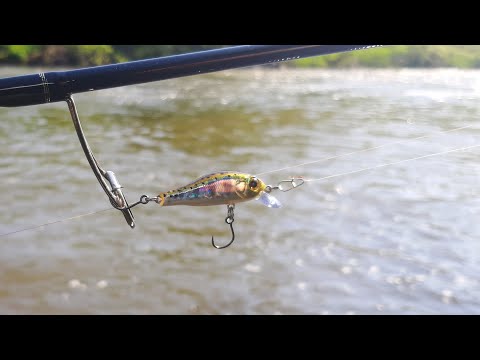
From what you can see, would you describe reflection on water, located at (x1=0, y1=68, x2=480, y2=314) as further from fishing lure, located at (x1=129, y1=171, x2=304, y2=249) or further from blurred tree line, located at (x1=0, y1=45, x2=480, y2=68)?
blurred tree line, located at (x1=0, y1=45, x2=480, y2=68)

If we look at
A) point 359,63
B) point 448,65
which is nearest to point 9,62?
point 359,63

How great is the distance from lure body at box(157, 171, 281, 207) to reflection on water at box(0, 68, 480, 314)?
74.9 inches

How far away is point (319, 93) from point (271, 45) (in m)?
9.96

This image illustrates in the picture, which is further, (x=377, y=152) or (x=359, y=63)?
(x=359, y=63)

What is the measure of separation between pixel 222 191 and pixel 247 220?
3.26 m

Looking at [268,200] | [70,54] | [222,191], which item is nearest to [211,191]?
[222,191]

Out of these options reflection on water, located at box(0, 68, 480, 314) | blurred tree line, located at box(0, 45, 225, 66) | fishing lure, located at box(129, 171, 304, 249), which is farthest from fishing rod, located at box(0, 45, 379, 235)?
blurred tree line, located at box(0, 45, 225, 66)

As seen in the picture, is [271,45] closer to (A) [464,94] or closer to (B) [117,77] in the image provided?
(B) [117,77]

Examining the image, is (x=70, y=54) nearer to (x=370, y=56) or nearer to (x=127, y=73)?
(x=370, y=56)

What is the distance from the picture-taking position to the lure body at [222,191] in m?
2.48

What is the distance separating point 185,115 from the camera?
34.0ft

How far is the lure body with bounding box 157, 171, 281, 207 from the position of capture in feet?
8.14

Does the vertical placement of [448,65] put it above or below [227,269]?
below
